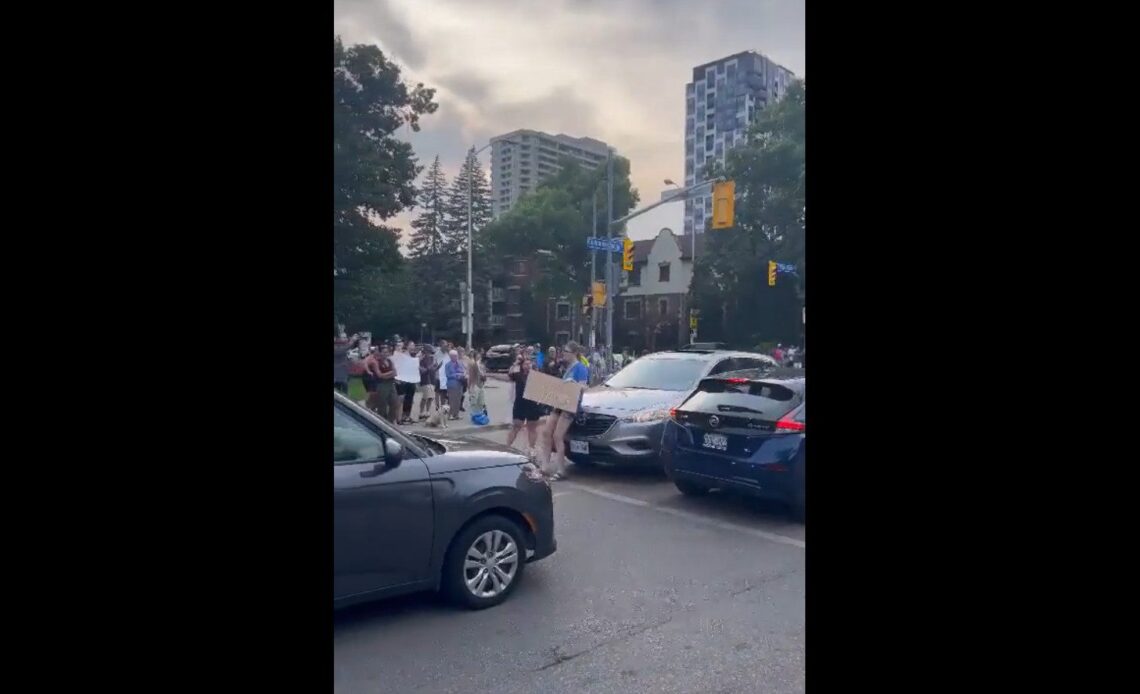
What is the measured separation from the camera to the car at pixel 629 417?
805 centimetres

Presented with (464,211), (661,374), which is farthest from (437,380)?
(661,374)

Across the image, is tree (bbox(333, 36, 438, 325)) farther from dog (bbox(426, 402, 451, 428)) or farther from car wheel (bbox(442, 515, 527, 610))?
dog (bbox(426, 402, 451, 428))

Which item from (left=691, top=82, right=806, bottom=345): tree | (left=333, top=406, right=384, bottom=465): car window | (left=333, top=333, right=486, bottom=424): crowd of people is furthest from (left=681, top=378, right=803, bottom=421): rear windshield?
(left=691, top=82, right=806, bottom=345): tree

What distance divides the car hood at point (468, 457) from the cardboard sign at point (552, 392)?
325cm

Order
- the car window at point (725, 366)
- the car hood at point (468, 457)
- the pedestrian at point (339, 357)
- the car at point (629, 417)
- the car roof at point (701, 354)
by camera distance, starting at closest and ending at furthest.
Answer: the pedestrian at point (339, 357), the car hood at point (468, 457), the car at point (629, 417), the car window at point (725, 366), the car roof at point (701, 354)

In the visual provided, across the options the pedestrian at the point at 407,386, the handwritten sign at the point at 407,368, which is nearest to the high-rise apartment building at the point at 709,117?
the pedestrian at the point at 407,386

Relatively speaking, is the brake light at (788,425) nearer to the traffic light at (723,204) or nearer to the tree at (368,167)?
the tree at (368,167)
